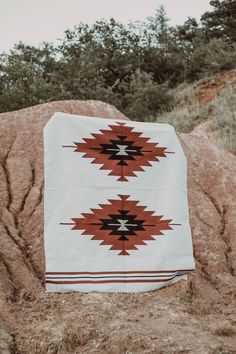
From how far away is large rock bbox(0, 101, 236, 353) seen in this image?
13.3ft

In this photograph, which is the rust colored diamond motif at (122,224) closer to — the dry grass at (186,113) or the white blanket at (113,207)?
the white blanket at (113,207)

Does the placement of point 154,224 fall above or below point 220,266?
above

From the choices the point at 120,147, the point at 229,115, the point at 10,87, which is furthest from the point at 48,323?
the point at 10,87

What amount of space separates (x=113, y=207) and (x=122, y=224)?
21 cm

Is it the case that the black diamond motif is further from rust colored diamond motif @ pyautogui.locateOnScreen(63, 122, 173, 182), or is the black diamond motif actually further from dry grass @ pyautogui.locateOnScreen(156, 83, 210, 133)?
dry grass @ pyautogui.locateOnScreen(156, 83, 210, 133)

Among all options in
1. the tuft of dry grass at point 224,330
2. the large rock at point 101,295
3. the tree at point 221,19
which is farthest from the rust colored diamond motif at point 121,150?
the tree at point 221,19

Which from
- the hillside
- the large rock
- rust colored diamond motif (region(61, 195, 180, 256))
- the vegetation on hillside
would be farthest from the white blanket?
the vegetation on hillside

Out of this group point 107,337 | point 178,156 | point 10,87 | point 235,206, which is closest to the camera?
point 107,337

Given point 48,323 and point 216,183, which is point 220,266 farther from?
point 48,323

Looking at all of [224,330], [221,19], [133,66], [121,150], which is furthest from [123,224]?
[221,19]

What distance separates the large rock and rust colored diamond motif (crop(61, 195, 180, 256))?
0.55 meters

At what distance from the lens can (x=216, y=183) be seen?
676 centimetres

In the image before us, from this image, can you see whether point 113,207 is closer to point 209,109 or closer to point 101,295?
point 101,295

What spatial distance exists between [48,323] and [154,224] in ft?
5.64
